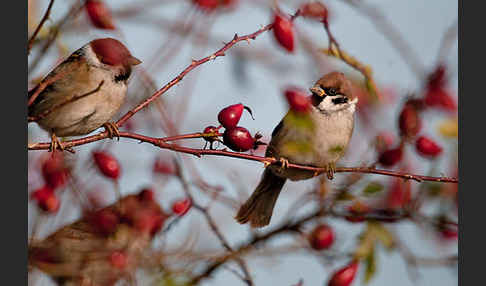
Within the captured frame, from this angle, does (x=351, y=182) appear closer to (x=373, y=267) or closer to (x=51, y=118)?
(x=373, y=267)

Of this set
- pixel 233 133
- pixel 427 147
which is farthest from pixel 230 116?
pixel 427 147

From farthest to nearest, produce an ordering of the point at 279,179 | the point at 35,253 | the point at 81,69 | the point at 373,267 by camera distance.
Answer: the point at 279,179 → the point at 81,69 → the point at 373,267 → the point at 35,253

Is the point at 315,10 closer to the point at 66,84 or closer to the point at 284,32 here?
the point at 284,32

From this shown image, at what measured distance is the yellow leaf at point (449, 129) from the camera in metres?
1.89

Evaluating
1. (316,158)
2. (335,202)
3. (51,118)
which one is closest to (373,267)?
(335,202)

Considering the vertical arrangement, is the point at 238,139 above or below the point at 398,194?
above

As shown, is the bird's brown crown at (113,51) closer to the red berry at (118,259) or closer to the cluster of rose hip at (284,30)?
the cluster of rose hip at (284,30)

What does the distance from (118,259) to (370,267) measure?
2.37ft

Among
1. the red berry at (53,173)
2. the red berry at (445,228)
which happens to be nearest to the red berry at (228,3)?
the red berry at (53,173)

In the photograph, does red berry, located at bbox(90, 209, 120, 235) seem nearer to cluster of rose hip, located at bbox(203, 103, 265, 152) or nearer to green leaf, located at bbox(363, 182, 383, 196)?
cluster of rose hip, located at bbox(203, 103, 265, 152)

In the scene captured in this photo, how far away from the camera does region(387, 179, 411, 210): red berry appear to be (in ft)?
6.32

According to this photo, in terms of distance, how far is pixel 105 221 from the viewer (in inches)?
55.2

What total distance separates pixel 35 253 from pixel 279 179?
169 centimetres

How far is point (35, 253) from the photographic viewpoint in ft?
3.65
